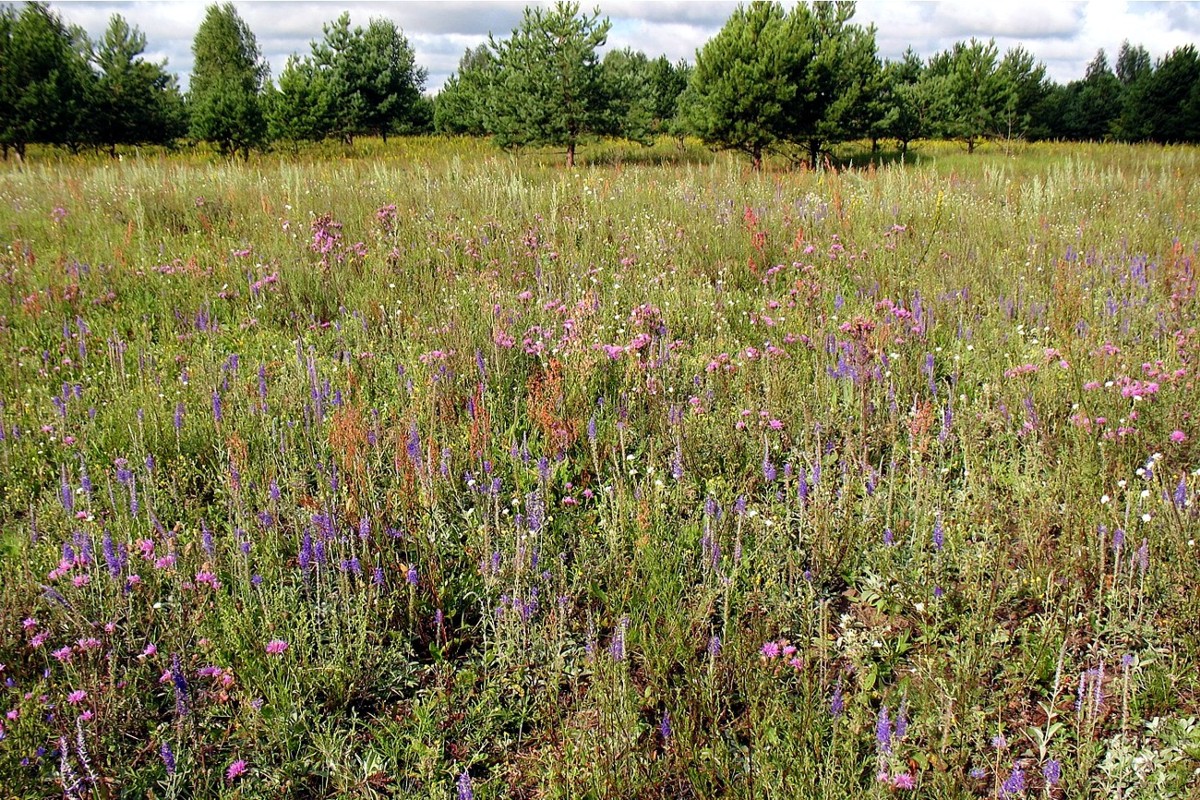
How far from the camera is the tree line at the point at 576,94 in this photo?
18.2 m

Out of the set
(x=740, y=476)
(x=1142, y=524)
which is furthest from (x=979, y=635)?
(x=740, y=476)

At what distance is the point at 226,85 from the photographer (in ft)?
89.9

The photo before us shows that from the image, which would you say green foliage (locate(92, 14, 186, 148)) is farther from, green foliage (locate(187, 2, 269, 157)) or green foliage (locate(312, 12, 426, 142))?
green foliage (locate(312, 12, 426, 142))

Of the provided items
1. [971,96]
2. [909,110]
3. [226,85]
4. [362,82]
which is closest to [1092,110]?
[971,96]

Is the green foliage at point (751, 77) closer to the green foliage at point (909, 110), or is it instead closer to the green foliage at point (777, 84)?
the green foliage at point (777, 84)

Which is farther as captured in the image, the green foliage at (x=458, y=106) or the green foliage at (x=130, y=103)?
the green foliage at (x=458, y=106)

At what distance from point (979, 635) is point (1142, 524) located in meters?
0.81

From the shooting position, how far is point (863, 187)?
341 inches

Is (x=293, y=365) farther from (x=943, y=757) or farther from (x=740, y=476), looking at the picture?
(x=943, y=757)

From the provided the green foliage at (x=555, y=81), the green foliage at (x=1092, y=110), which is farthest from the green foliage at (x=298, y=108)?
the green foliage at (x=1092, y=110)

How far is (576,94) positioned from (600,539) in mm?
17290

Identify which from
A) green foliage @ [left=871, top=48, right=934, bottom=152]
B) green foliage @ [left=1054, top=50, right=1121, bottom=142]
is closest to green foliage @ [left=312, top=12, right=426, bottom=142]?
green foliage @ [left=871, top=48, right=934, bottom=152]

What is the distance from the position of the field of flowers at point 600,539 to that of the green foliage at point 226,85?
79.9 feet

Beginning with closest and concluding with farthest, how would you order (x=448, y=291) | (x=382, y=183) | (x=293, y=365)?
(x=293, y=365) → (x=448, y=291) → (x=382, y=183)
